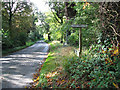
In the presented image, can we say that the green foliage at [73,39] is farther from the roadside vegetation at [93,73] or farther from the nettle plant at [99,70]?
the nettle plant at [99,70]

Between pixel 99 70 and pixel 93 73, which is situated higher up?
pixel 99 70

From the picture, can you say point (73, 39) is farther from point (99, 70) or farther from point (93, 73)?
point (99, 70)

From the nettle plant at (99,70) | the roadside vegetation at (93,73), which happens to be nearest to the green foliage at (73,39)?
the roadside vegetation at (93,73)

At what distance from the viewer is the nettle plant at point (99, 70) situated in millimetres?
4324

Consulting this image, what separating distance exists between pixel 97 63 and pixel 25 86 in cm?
331

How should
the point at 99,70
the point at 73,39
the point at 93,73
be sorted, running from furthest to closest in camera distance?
1. the point at 73,39
2. the point at 93,73
3. the point at 99,70

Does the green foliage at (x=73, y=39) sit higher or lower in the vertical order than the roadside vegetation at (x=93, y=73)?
higher

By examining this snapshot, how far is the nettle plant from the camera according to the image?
432 cm

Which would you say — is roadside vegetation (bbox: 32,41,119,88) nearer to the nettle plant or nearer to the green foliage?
the nettle plant

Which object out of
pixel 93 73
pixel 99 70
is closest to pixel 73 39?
pixel 93 73

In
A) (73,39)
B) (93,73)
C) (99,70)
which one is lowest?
(93,73)

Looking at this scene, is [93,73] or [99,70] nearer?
[99,70]

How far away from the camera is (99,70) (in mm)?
4734

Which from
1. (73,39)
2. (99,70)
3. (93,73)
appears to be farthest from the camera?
(73,39)
